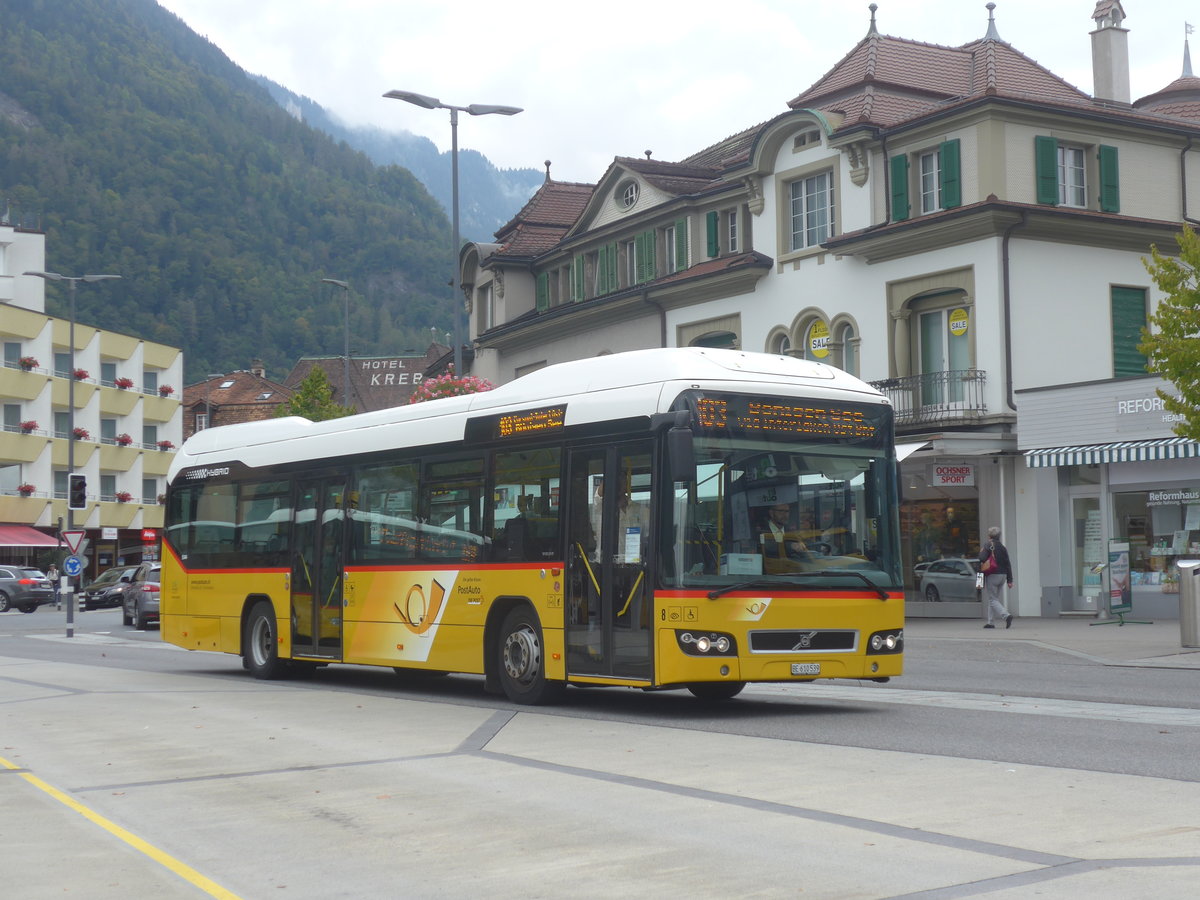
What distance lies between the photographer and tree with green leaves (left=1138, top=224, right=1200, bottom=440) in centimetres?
2364

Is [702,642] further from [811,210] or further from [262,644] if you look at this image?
[811,210]

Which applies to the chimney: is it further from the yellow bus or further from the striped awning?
the yellow bus

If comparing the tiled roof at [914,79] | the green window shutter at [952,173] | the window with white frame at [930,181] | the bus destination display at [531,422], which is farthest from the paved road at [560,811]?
the tiled roof at [914,79]

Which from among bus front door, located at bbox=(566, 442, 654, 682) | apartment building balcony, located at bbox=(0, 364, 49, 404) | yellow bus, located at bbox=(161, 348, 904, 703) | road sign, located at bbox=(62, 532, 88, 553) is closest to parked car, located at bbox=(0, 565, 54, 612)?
apartment building balcony, located at bbox=(0, 364, 49, 404)

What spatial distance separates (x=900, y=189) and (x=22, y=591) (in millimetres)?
36557

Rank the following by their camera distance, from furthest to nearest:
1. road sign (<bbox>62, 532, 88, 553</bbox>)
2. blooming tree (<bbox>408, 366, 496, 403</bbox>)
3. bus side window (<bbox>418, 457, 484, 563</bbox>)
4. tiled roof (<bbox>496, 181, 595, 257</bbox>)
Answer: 1. tiled roof (<bbox>496, 181, 595, 257</bbox>)
2. road sign (<bbox>62, 532, 88, 553</bbox>)
3. blooming tree (<bbox>408, 366, 496, 403</bbox>)
4. bus side window (<bbox>418, 457, 484, 563</bbox>)

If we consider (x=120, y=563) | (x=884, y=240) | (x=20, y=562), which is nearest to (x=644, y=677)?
(x=884, y=240)

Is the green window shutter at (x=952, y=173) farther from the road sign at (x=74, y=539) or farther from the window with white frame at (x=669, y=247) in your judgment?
the road sign at (x=74, y=539)

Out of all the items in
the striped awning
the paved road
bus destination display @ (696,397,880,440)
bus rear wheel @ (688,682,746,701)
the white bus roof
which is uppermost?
the striped awning

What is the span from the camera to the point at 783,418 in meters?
13.4

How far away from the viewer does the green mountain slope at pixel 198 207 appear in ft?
471

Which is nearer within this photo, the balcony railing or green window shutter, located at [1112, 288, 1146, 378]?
the balcony railing

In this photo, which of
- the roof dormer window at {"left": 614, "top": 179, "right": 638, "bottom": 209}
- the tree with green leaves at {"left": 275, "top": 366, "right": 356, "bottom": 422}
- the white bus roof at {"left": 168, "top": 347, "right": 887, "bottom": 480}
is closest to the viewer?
the white bus roof at {"left": 168, "top": 347, "right": 887, "bottom": 480}

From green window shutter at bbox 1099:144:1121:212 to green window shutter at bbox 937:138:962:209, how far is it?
349cm
